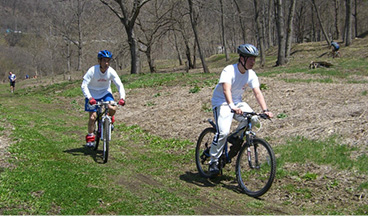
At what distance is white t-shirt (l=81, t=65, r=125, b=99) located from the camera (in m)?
8.77

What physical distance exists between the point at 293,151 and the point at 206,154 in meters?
1.99

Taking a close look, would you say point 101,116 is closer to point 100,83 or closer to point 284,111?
point 100,83

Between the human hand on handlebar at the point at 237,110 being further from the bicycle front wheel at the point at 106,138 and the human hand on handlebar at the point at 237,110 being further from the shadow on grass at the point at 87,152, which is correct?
the shadow on grass at the point at 87,152

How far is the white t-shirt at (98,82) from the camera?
877 centimetres

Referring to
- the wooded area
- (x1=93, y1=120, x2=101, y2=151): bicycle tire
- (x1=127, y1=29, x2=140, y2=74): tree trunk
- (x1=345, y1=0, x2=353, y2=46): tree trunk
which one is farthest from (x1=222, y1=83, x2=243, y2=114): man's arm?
(x1=345, y1=0, x2=353, y2=46): tree trunk

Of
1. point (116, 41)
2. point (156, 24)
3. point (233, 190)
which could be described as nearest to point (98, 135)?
point (233, 190)

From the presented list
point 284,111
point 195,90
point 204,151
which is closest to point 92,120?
point 204,151

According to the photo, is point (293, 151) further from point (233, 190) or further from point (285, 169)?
point (233, 190)

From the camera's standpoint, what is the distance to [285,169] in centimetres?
776

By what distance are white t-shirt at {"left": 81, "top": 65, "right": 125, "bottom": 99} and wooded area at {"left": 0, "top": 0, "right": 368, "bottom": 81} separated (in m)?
16.6

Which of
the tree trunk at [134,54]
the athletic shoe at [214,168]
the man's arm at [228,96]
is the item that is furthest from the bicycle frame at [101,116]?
the tree trunk at [134,54]

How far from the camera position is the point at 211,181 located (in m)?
7.60

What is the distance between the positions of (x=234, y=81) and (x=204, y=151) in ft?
5.71

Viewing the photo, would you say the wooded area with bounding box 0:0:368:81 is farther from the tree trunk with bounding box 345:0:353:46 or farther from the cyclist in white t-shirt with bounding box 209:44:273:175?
the cyclist in white t-shirt with bounding box 209:44:273:175
